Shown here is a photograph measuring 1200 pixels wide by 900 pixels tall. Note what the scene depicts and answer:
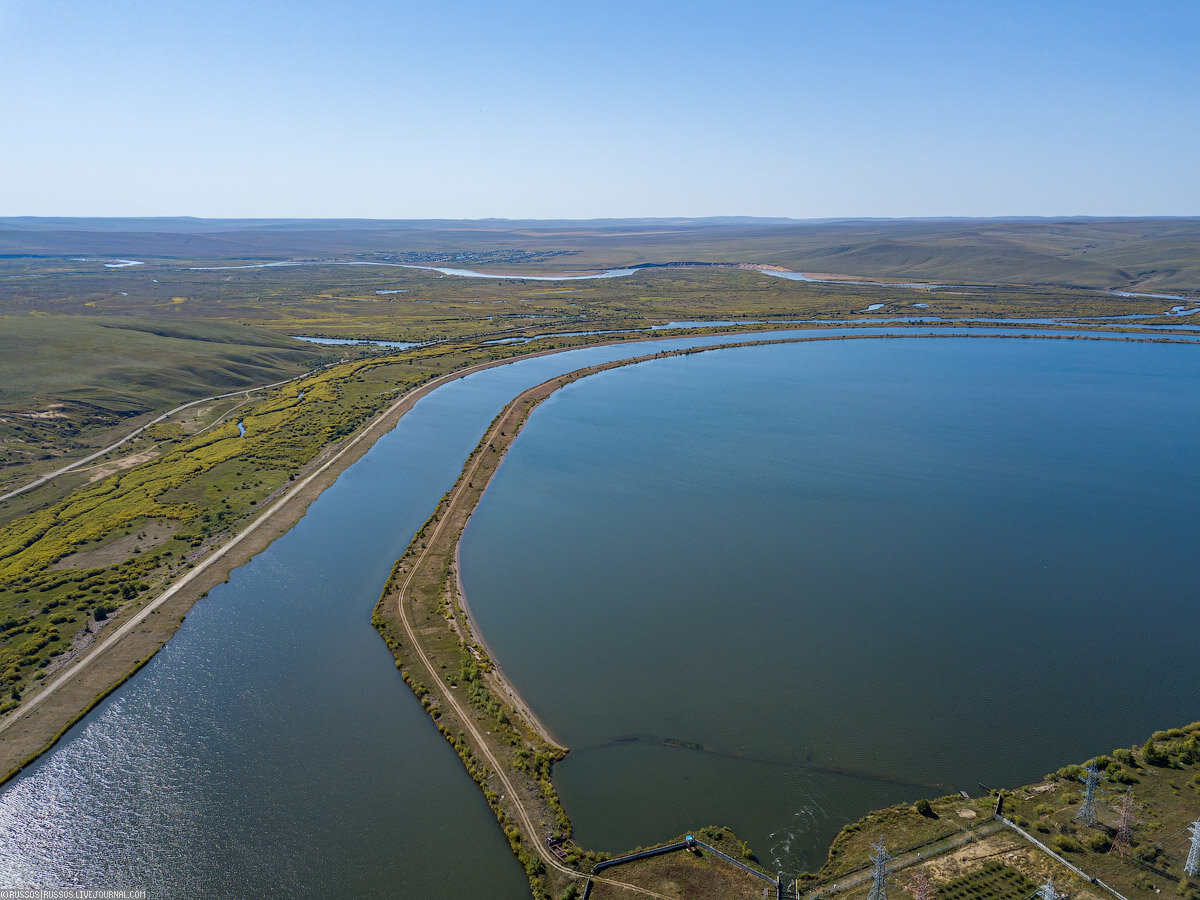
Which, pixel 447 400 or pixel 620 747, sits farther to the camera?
pixel 447 400

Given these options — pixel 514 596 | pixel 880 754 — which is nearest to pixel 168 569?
pixel 514 596

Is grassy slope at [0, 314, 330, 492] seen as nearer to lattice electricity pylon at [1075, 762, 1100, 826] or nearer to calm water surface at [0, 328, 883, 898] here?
calm water surface at [0, 328, 883, 898]

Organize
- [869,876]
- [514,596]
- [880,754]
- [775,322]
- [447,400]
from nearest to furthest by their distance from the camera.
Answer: [869,876] < [880,754] < [514,596] < [447,400] < [775,322]

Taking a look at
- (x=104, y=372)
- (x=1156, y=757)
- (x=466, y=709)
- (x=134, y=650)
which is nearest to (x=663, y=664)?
(x=466, y=709)

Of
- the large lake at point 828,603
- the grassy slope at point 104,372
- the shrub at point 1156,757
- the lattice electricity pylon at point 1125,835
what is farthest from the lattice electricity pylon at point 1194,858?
the grassy slope at point 104,372

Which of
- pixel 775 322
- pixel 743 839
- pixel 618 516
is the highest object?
pixel 775 322

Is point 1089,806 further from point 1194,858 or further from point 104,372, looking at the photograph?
point 104,372

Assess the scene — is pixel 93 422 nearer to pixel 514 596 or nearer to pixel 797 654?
pixel 514 596
